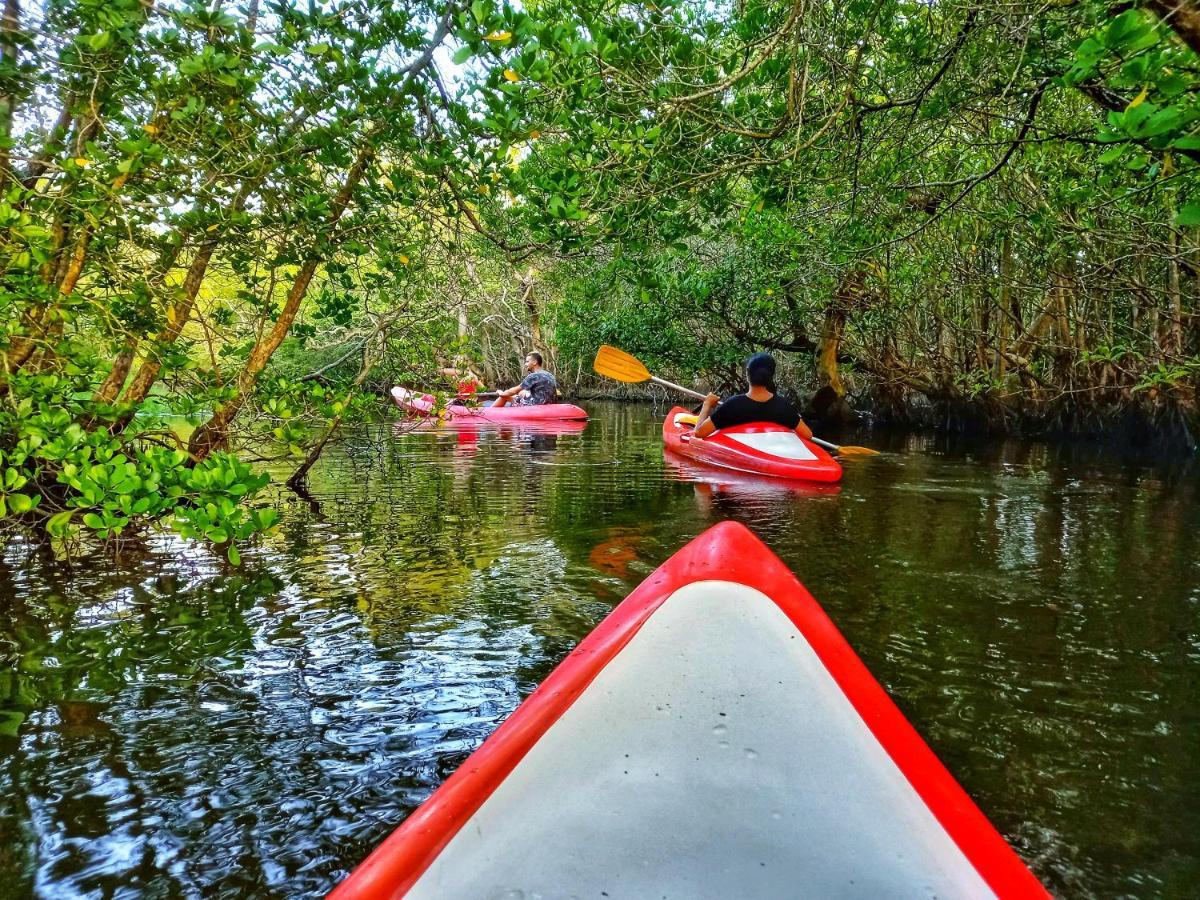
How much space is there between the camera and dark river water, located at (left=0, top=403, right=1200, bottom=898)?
6.23 feet

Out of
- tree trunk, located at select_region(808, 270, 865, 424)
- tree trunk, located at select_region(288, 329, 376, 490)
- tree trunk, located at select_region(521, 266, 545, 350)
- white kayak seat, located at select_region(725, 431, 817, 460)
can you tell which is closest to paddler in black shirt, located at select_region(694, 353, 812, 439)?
white kayak seat, located at select_region(725, 431, 817, 460)

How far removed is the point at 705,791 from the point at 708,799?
0.02 m

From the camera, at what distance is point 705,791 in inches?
60.3

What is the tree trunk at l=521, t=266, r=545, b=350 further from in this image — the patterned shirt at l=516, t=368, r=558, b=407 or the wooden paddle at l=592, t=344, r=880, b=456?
the wooden paddle at l=592, t=344, r=880, b=456

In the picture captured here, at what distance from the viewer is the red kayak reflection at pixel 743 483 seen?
7.02 metres

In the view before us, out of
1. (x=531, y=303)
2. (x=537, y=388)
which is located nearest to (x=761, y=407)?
(x=537, y=388)

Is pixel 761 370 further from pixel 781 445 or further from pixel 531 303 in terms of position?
pixel 531 303

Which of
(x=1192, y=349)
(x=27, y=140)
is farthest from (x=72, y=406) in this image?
(x=1192, y=349)

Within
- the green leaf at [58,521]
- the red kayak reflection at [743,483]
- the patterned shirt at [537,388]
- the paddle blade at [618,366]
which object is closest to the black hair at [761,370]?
the red kayak reflection at [743,483]

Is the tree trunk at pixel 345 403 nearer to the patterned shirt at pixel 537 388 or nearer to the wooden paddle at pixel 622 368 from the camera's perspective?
the wooden paddle at pixel 622 368

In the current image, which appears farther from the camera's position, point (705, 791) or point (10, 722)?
point (10, 722)

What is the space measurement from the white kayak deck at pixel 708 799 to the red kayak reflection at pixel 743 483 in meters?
5.32

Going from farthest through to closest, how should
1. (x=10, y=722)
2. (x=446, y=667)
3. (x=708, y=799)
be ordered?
1. (x=446, y=667)
2. (x=10, y=722)
3. (x=708, y=799)

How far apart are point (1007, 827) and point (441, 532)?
159 inches
